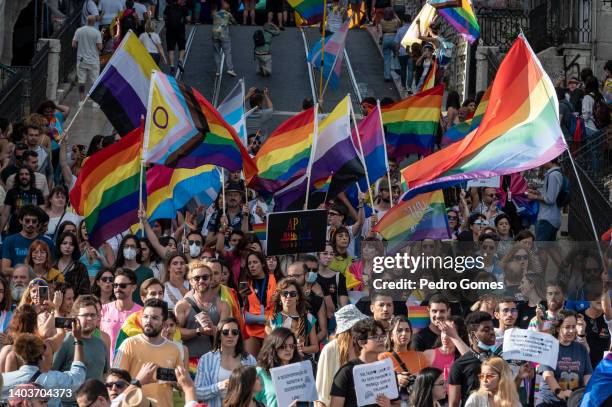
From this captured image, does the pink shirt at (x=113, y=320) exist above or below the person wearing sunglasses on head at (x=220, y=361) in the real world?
above

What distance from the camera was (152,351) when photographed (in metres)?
13.7

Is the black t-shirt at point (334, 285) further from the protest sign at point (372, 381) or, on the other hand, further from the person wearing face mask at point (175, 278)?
the protest sign at point (372, 381)

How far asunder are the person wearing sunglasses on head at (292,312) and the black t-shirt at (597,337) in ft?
8.11

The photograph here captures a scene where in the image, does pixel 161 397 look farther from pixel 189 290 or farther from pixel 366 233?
pixel 366 233

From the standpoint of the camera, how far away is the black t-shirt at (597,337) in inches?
622

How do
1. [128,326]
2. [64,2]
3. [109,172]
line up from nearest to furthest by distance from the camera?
[128,326], [109,172], [64,2]

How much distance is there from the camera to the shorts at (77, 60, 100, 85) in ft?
87.8

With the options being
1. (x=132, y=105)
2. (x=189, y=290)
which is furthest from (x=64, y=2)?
(x=189, y=290)

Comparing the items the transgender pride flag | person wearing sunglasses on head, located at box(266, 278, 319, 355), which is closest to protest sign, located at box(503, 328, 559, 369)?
person wearing sunglasses on head, located at box(266, 278, 319, 355)

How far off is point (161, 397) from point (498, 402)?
8.38 feet

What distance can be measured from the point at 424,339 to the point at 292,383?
2.22 m

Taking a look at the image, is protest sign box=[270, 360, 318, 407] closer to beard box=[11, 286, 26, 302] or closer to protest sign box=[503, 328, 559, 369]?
protest sign box=[503, 328, 559, 369]

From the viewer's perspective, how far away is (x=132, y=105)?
1934 centimetres

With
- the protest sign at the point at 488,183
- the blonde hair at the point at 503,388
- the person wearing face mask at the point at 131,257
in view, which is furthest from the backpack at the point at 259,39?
Answer: the blonde hair at the point at 503,388
